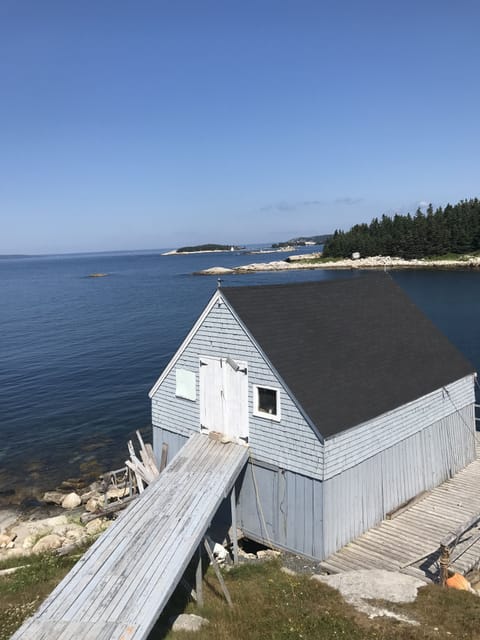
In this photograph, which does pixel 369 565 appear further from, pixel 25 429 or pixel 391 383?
pixel 25 429

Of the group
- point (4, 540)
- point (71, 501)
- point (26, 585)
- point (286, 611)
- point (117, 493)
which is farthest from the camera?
point (71, 501)

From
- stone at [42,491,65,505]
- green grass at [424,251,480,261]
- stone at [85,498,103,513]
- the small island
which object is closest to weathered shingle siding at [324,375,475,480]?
stone at [85,498,103,513]

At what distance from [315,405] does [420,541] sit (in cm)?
551

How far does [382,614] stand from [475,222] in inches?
5365

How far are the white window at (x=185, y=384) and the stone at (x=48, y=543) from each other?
7.34 metres

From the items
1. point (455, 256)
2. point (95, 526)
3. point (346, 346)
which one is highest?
point (455, 256)

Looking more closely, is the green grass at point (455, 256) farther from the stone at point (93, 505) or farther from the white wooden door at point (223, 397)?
the white wooden door at point (223, 397)

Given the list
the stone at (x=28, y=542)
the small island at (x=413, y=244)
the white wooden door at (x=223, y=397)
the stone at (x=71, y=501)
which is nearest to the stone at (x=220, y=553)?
the white wooden door at (x=223, y=397)

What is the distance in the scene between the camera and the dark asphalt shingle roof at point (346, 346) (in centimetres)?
1536

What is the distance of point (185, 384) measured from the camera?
18312mm

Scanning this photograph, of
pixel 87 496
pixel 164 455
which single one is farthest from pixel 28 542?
pixel 164 455

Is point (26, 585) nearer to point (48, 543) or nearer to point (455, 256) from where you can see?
point (48, 543)

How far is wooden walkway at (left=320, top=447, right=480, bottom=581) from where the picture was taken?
14.4 metres

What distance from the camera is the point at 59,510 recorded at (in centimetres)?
2416
